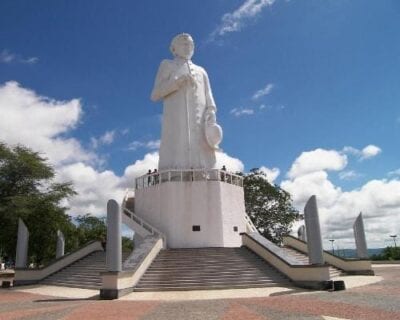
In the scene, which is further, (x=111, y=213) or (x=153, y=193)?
(x=153, y=193)

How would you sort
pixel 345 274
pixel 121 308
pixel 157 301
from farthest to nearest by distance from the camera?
1. pixel 345 274
2. pixel 157 301
3. pixel 121 308

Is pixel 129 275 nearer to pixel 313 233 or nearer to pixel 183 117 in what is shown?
pixel 313 233

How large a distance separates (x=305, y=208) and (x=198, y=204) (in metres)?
8.13

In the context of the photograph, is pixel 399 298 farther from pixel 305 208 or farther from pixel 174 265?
pixel 174 265

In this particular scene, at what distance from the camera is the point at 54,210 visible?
25.8 metres

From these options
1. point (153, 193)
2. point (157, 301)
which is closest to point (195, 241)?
point (153, 193)

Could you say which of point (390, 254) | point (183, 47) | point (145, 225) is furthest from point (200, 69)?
point (390, 254)

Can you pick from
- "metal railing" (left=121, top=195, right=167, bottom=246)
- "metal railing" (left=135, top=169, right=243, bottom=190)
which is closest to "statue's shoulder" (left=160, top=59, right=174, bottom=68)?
"metal railing" (left=135, top=169, right=243, bottom=190)

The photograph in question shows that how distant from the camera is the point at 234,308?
35.3ft

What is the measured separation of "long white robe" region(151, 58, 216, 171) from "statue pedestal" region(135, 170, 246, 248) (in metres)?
1.56

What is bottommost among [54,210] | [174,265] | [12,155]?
[174,265]

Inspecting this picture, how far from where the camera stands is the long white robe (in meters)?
24.8

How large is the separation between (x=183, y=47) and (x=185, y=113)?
15.7 ft

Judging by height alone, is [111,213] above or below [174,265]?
above
